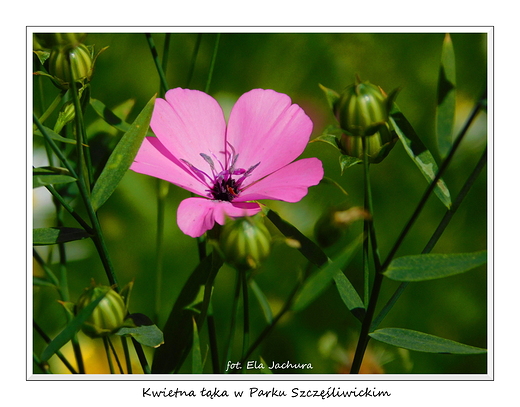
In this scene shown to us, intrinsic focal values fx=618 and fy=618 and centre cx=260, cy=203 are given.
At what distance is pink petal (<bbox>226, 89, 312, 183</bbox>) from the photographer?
762 millimetres

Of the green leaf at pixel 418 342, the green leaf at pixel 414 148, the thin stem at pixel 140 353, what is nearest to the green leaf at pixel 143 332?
the thin stem at pixel 140 353

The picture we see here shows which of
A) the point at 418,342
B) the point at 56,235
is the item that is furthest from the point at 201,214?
the point at 418,342

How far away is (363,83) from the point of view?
611 mm

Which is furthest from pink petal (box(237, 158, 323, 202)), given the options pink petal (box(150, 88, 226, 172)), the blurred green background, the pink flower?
the blurred green background

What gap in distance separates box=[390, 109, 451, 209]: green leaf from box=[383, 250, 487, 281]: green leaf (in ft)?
0.27

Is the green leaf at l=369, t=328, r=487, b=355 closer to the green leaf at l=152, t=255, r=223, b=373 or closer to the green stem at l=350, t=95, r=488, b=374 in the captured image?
the green stem at l=350, t=95, r=488, b=374

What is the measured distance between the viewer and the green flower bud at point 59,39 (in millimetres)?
693

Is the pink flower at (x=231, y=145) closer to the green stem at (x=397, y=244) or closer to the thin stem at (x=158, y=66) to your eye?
the thin stem at (x=158, y=66)

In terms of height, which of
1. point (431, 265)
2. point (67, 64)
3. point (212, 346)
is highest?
point (67, 64)

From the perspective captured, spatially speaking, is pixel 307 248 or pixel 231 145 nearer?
pixel 307 248

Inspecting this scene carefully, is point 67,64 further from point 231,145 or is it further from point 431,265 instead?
point 431,265

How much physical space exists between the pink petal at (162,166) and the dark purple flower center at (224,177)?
0.5 inches

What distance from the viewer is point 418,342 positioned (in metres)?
0.68

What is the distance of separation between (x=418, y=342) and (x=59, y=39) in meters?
0.52
